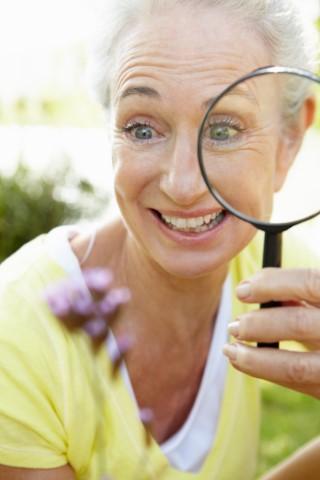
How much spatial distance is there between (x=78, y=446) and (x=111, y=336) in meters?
0.36

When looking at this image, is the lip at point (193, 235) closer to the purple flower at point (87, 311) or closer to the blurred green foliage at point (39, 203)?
the purple flower at point (87, 311)

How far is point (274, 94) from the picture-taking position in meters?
2.48

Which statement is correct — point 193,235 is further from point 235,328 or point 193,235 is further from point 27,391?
point 27,391

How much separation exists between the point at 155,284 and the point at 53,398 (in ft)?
1.87

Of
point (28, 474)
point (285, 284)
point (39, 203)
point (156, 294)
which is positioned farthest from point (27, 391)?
point (39, 203)

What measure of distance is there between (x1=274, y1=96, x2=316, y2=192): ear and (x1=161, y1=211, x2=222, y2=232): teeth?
11.2 inches

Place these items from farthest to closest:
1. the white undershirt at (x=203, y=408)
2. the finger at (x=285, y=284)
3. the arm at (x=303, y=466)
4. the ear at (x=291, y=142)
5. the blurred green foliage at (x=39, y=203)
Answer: the blurred green foliage at (x=39, y=203), the white undershirt at (x=203, y=408), the arm at (x=303, y=466), the ear at (x=291, y=142), the finger at (x=285, y=284)

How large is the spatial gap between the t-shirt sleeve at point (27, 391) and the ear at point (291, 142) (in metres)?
0.89

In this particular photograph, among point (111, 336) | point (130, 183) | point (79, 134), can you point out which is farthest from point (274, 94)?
point (79, 134)

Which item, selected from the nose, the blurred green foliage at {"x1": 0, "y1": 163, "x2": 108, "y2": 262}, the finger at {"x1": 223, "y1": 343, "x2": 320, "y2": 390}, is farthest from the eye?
the blurred green foliage at {"x1": 0, "y1": 163, "x2": 108, "y2": 262}

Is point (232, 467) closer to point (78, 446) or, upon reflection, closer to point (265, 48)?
point (78, 446)

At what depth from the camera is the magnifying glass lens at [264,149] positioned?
2.30 m

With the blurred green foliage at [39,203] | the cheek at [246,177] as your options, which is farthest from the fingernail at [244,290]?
the blurred green foliage at [39,203]

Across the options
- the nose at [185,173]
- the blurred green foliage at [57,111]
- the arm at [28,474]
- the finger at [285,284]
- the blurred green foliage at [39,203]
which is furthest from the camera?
the blurred green foliage at [57,111]
